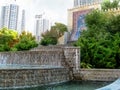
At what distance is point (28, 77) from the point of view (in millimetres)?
12758

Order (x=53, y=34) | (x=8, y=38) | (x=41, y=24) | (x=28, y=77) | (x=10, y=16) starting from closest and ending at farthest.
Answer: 1. (x=28, y=77)
2. (x=8, y=38)
3. (x=53, y=34)
4. (x=10, y=16)
5. (x=41, y=24)

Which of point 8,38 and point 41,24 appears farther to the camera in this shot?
point 41,24

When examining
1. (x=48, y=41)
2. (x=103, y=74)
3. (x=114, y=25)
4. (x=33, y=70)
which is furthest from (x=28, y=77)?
(x=48, y=41)

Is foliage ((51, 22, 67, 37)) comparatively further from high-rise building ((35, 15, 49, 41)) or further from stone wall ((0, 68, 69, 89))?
high-rise building ((35, 15, 49, 41))

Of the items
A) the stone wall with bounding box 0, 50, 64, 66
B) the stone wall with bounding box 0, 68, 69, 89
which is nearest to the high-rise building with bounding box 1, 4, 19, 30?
the stone wall with bounding box 0, 50, 64, 66

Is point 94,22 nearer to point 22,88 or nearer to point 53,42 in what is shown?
point 53,42

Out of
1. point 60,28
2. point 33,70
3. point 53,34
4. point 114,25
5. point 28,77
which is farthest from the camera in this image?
point 60,28

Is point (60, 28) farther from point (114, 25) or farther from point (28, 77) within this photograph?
point (28, 77)

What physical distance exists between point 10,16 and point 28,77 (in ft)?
185

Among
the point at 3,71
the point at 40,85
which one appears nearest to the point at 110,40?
the point at 40,85

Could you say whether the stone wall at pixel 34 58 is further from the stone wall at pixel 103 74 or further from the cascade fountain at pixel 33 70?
the stone wall at pixel 103 74

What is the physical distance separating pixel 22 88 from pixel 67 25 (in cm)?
2599

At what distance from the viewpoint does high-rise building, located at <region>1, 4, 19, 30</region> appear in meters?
66.8

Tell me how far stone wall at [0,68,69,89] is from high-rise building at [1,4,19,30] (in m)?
53.1
